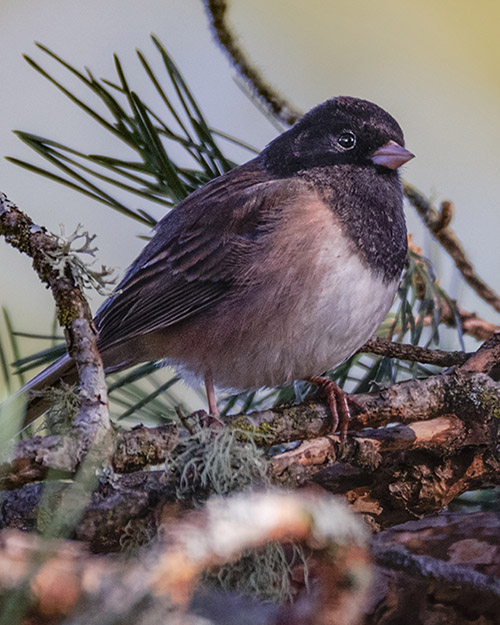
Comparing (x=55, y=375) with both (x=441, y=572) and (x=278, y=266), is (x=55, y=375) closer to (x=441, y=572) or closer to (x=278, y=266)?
(x=278, y=266)

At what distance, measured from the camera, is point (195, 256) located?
101 centimetres

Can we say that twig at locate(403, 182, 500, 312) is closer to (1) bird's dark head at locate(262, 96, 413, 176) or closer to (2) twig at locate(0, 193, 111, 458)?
(1) bird's dark head at locate(262, 96, 413, 176)

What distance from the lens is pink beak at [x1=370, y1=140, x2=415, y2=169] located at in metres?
1.00

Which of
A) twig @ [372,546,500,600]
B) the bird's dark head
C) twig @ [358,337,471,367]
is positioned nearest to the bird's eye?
the bird's dark head

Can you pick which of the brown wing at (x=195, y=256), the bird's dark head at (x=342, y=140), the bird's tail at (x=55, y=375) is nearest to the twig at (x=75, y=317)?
the bird's tail at (x=55, y=375)

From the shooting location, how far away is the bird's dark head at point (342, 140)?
1.02 meters

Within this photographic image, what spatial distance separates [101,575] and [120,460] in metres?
0.10

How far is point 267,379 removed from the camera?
0.97 metres

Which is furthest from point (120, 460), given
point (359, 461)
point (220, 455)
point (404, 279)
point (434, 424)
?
point (404, 279)

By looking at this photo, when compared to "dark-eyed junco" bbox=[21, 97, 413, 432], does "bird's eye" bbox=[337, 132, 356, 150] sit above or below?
above

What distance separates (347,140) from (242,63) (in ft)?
0.65

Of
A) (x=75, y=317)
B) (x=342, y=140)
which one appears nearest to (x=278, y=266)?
(x=342, y=140)

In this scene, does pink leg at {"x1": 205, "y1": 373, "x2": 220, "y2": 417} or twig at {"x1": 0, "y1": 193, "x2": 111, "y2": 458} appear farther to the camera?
pink leg at {"x1": 205, "y1": 373, "x2": 220, "y2": 417}

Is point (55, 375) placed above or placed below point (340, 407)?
above
